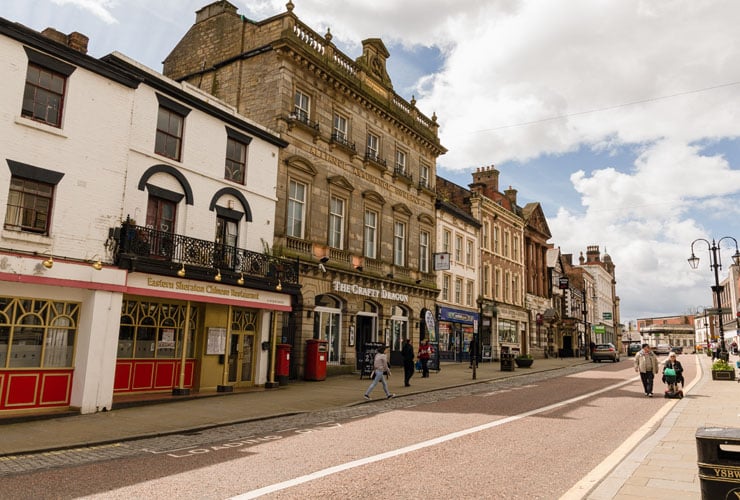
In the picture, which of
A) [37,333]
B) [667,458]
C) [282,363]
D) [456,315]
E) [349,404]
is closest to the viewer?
[667,458]

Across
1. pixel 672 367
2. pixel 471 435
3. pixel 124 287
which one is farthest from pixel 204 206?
pixel 672 367

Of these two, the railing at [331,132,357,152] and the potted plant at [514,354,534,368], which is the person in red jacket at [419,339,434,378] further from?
the railing at [331,132,357,152]

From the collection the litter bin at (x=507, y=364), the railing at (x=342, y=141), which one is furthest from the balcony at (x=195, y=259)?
the litter bin at (x=507, y=364)

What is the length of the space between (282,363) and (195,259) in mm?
5273

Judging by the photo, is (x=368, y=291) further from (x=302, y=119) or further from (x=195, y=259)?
(x=195, y=259)

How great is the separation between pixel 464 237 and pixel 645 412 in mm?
24164

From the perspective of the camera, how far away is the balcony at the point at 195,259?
14.1m

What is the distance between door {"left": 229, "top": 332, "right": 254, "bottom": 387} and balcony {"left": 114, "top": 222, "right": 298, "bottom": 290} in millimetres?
1895

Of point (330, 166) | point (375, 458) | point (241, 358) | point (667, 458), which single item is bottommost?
point (375, 458)

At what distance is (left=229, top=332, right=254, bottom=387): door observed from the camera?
58.2 ft

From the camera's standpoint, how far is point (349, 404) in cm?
1485

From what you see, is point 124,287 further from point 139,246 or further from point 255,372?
point 255,372

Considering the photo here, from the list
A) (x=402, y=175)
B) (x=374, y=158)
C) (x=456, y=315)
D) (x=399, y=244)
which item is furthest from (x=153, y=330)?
(x=456, y=315)

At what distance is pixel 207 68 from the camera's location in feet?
80.3
